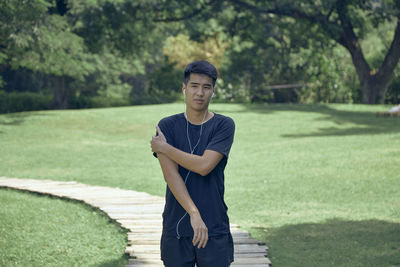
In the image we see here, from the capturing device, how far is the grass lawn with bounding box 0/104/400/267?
750 centimetres

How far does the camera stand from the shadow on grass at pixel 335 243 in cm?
646

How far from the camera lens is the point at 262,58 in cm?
4225

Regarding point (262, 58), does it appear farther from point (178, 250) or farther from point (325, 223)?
point (178, 250)

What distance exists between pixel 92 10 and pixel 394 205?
866 inches

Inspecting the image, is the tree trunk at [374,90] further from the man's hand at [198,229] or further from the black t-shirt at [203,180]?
the man's hand at [198,229]

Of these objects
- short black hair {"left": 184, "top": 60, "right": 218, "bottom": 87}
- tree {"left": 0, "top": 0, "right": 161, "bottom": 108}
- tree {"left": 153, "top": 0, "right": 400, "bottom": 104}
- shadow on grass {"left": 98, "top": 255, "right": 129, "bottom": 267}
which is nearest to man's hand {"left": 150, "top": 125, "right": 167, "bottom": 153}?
short black hair {"left": 184, "top": 60, "right": 218, "bottom": 87}

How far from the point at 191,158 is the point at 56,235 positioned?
4641mm

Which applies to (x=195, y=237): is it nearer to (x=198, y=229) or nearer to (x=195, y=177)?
(x=198, y=229)

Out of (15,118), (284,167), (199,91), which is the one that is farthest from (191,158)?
(15,118)

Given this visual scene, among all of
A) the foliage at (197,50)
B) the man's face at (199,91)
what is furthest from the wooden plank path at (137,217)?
the foliage at (197,50)

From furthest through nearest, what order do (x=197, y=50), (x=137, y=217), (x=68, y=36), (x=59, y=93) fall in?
(x=197, y=50) < (x=59, y=93) < (x=68, y=36) < (x=137, y=217)

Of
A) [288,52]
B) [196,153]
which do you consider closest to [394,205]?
[196,153]

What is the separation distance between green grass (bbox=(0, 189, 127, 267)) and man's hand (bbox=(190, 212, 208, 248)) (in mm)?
3223

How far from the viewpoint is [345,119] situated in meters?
22.7
